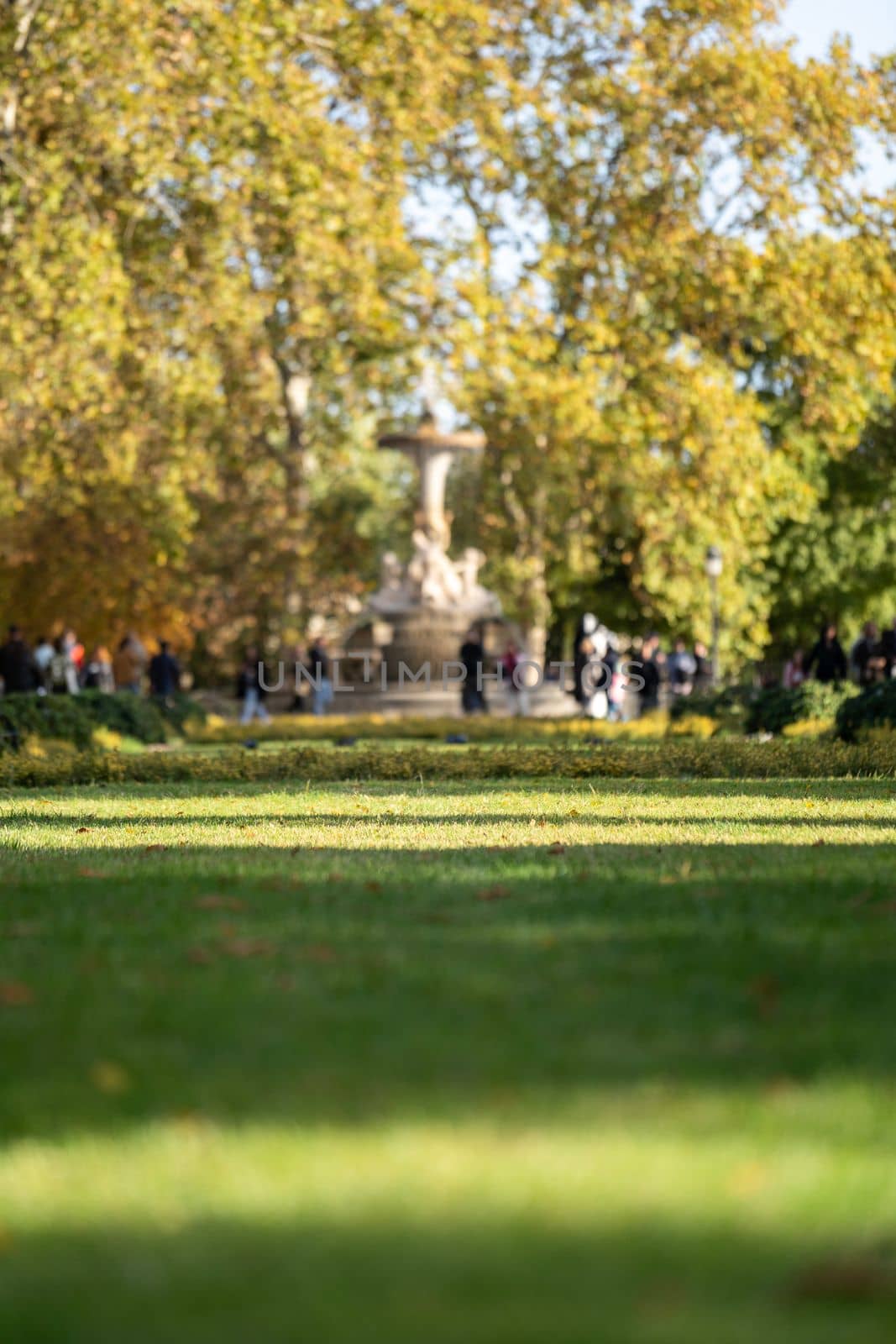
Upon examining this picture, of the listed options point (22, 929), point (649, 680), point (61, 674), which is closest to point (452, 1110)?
point (22, 929)

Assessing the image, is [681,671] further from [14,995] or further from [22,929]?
[14,995]

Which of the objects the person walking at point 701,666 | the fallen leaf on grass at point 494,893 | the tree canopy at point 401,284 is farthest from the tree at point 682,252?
the fallen leaf on grass at point 494,893

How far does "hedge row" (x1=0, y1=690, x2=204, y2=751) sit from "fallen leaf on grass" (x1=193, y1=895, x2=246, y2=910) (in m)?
14.4

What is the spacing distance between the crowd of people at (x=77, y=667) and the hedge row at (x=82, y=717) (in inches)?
121

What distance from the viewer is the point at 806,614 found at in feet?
221

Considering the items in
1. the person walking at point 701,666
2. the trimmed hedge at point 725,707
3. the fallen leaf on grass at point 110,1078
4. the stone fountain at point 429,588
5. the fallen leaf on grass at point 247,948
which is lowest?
the fallen leaf on grass at point 110,1078

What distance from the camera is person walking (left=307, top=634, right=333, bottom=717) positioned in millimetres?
44219

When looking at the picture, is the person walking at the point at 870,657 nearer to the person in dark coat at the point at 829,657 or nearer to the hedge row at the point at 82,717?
the person in dark coat at the point at 829,657

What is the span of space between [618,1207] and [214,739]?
98.5 feet

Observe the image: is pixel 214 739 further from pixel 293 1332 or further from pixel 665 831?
pixel 293 1332

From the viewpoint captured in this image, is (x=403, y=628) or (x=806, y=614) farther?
(x=806, y=614)

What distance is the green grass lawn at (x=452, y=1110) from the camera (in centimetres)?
403

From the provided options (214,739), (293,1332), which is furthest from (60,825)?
(214,739)

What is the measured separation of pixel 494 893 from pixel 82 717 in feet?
60.6
